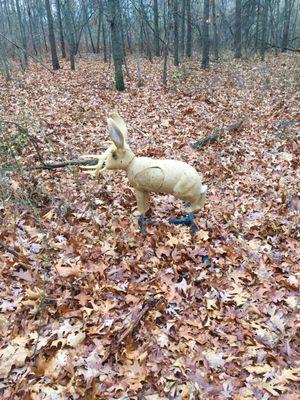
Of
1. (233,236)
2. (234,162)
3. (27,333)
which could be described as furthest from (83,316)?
(234,162)

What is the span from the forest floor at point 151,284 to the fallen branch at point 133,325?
0.6 inches

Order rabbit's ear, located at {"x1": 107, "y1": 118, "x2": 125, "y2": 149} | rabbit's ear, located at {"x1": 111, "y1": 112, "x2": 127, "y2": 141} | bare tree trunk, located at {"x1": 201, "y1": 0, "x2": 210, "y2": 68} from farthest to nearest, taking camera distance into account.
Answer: bare tree trunk, located at {"x1": 201, "y1": 0, "x2": 210, "y2": 68} → rabbit's ear, located at {"x1": 111, "y1": 112, "x2": 127, "y2": 141} → rabbit's ear, located at {"x1": 107, "y1": 118, "x2": 125, "y2": 149}

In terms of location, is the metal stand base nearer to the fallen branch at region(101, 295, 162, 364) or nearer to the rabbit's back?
the rabbit's back

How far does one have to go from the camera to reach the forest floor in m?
3.13

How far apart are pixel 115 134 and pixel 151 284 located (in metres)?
1.96

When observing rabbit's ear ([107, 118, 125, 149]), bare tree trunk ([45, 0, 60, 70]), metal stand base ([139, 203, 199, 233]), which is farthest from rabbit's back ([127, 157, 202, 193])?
bare tree trunk ([45, 0, 60, 70])

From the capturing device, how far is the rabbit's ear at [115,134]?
4055 millimetres

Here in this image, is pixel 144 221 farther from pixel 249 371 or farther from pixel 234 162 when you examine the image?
pixel 234 162

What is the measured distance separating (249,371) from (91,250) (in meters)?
2.53

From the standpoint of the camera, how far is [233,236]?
16.7ft

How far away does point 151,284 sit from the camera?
4160 millimetres

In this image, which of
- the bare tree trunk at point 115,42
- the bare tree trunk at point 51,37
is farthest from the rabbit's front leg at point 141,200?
the bare tree trunk at point 51,37

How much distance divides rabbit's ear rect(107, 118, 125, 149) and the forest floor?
129 cm

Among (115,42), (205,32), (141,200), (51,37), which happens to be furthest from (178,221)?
(51,37)
